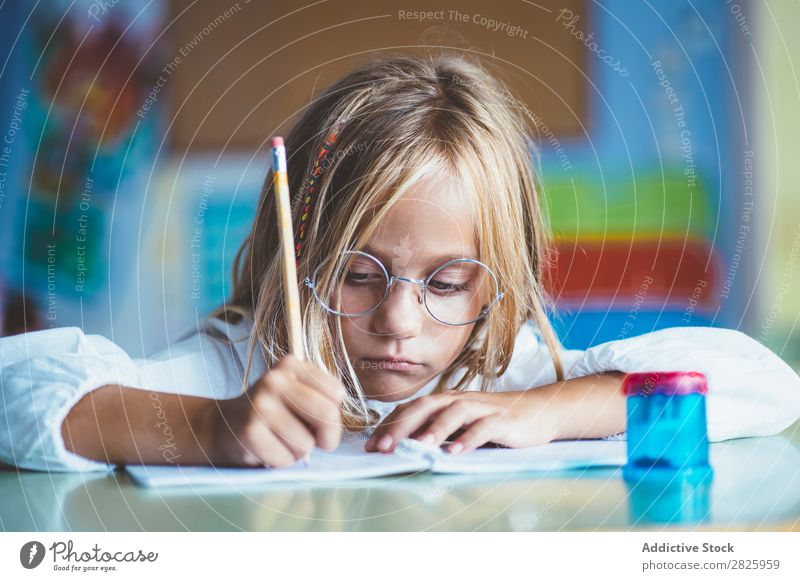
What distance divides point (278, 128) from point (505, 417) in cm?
30

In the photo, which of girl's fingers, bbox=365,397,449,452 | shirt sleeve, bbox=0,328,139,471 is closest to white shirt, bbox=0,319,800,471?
shirt sleeve, bbox=0,328,139,471

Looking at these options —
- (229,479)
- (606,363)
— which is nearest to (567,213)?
(606,363)

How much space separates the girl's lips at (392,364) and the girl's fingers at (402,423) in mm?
84

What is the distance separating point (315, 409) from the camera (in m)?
0.56

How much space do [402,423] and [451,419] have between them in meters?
0.03

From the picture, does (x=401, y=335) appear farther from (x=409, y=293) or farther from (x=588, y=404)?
(x=588, y=404)

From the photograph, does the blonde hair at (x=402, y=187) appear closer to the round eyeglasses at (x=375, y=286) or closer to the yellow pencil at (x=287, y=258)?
the round eyeglasses at (x=375, y=286)

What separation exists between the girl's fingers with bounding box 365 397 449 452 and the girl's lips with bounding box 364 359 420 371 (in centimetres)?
8

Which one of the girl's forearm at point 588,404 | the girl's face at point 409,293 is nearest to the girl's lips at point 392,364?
the girl's face at point 409,293

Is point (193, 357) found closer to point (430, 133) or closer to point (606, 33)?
point (430, 133)

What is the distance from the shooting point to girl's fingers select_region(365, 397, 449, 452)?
2.09 feet

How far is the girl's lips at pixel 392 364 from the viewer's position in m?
0.74

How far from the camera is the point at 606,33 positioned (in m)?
0.72

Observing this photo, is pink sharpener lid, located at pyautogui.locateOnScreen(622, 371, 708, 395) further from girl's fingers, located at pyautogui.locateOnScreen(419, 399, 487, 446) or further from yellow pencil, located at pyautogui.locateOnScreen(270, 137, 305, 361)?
yellow pencil, located at pyautogui.locateOnScreen(270, 137, 305, 361)
